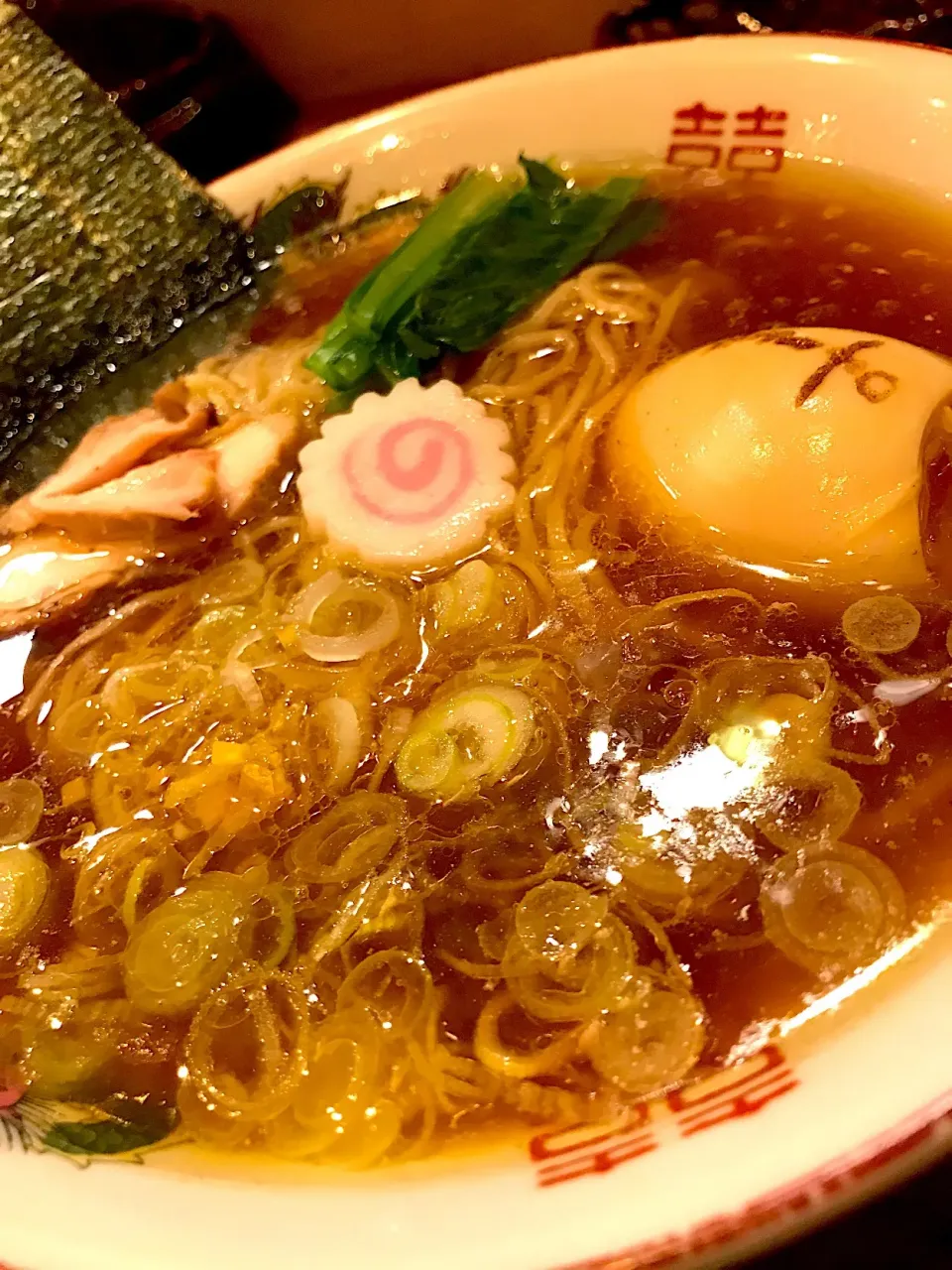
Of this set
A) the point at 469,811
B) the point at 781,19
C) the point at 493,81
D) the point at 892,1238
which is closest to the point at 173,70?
the point at 493,81

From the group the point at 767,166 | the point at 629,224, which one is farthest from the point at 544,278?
the point at 767,166

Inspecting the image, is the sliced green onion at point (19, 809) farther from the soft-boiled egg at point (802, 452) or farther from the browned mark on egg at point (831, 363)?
the browned mark on egg at point (831, 363)

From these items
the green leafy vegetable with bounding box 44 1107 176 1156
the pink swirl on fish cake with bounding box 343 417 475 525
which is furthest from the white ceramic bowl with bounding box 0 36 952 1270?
the pink swirl on fish cake with bounding box 343 417 475 525

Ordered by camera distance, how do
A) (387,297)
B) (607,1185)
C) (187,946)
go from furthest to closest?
(387,297), (187,946), (607,1185)

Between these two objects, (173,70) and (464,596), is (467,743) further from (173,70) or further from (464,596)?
(173,70)

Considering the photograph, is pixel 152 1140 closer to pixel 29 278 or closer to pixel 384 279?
pixel 384 279

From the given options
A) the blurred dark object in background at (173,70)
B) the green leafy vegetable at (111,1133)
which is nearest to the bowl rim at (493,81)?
the blurred dark object in background at (173,70)

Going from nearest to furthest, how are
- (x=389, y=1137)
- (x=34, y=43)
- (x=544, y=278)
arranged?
(x=389, y=1137) → (x=544, y=278) → (x=34, y=43)
